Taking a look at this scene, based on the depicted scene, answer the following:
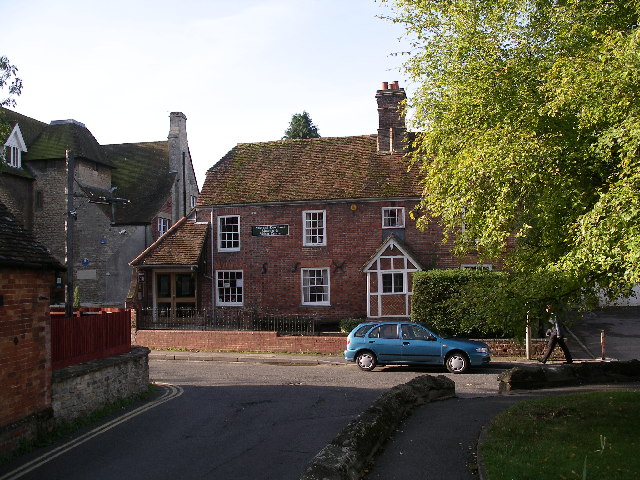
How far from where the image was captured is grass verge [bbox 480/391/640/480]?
7352 mm

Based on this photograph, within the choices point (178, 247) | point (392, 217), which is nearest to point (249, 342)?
point (178, 247)

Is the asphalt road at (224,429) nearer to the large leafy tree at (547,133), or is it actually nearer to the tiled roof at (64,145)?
the large leafy tree at (547,133)

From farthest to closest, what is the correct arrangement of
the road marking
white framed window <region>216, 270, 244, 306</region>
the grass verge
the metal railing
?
white framed window <region>216, 270, 244, 306</region> → the metal railing → the road marking → the grass verge

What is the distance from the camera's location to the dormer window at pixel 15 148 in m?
33.3

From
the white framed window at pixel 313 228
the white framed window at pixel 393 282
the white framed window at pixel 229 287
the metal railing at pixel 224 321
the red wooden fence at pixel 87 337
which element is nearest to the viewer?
the red wooden fence at pixel 87 337

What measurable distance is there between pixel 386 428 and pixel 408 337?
8.98 meters

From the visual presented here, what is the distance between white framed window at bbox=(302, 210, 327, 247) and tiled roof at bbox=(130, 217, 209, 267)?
4.88 metres

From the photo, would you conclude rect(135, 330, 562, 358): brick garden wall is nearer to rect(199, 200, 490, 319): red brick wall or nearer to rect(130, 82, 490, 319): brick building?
rect(130, 82, 490, 319): brick building

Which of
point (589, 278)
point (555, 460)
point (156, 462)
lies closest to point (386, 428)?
point (555, 460)

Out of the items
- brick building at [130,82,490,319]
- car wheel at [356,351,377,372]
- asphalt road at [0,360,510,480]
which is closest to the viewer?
asphalt road at [0,360,510,480]

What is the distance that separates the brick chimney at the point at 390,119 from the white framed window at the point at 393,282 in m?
5.99

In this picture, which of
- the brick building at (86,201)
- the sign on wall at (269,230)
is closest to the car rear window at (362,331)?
the sign on wall at (269,230)

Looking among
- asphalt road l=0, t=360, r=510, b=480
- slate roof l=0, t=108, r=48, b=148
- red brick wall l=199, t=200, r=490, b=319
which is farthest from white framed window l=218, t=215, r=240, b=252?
slate roof l=0, t=108, r=48, b=148

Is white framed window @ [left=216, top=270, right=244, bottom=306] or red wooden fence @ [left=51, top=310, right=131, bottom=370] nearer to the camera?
red wooden fence @ [left=51, top=310, right=131, bottom=370]
